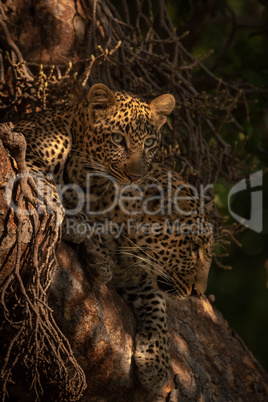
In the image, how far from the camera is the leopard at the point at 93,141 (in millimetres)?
4188

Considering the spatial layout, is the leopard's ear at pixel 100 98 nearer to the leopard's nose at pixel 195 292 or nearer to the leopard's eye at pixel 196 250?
the leopard's eye at pixel 196 250

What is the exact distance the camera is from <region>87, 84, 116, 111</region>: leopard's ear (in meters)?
4.30

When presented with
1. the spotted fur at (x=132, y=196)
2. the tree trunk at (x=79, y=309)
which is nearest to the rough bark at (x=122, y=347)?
the tree trunk at (x=79, y=309)

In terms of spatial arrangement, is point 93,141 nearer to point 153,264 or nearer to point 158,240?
point 158,240

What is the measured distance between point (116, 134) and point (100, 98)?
0.29 meters

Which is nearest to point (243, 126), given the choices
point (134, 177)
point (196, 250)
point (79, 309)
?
point (196, 250)

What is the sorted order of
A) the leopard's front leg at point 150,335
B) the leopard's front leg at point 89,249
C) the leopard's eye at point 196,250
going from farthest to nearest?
the leopard's eye at point 196,250
the leopard's front leg at point 150,335
the leopard's front leg at point 89,249

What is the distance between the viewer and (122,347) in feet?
13.0

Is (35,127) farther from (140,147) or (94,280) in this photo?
(94,280)

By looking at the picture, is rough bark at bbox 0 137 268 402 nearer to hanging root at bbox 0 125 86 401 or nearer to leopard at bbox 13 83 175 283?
hanging root at bbox 0 125 86 401

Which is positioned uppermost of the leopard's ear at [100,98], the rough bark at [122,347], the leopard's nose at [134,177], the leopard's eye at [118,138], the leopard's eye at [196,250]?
the leopard's ear at [100,98]

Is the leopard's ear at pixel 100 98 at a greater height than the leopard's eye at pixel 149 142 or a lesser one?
greater

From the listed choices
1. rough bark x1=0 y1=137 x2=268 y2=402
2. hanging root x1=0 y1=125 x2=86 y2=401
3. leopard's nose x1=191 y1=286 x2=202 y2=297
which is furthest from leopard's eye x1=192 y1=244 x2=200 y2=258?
hanging root x1=0 y1=125 x2=86 y2=401

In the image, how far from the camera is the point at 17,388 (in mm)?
4023
